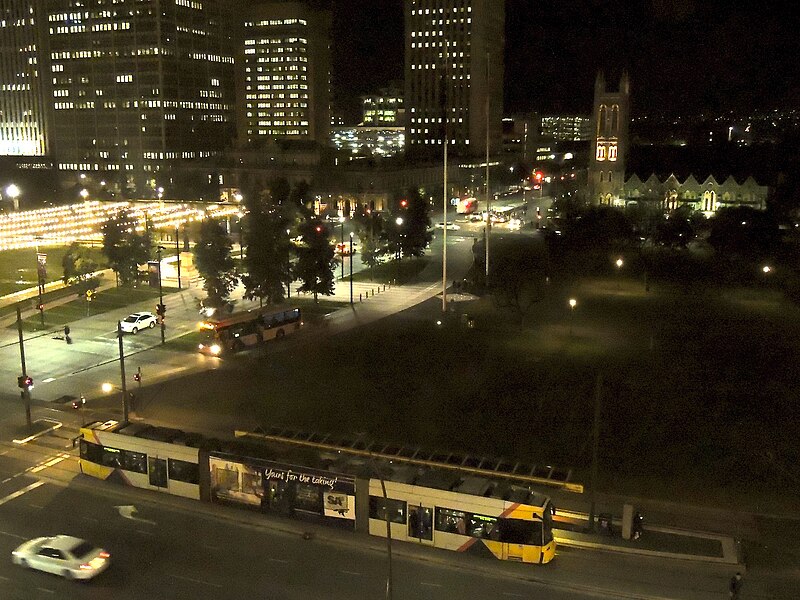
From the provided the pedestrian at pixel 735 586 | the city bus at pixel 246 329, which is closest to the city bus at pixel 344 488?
the pedestrian at pixel 735 586

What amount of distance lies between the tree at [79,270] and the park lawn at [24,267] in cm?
462

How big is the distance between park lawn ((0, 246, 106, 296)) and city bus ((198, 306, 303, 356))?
21.5m

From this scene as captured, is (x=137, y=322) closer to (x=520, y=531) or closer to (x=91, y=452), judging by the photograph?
(x=91, y=452)

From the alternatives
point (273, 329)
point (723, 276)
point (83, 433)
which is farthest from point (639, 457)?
point (723, 276)

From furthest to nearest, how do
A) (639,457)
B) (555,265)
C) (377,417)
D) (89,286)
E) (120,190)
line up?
1. (120,190)
2. (555,265)
3. (89,286)
4. (377,417)
5. (639,457)

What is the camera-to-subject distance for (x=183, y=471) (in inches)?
898

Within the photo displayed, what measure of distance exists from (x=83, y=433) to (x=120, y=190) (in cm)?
10525

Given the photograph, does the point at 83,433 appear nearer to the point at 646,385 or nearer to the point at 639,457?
the point at 639,457

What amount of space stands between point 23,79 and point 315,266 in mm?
125086

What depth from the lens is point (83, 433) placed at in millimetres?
24328

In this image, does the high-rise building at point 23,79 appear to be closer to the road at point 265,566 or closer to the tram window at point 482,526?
the road at point 265,566

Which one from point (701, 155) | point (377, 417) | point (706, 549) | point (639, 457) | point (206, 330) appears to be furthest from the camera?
point (701, 155)

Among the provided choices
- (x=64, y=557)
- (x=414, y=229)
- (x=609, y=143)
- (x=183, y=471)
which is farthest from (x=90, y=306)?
(x=609, y=143)

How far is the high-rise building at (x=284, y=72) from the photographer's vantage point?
177500mm
